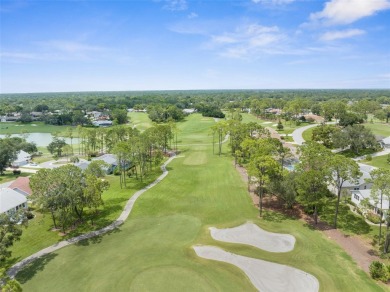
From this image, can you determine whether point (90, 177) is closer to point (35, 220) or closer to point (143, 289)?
point (35, 220)

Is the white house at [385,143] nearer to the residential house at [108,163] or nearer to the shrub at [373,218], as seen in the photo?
the shrub at [373,218]

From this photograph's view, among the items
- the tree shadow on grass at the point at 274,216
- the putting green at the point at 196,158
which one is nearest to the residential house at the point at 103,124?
the putting green at the point at 196,158

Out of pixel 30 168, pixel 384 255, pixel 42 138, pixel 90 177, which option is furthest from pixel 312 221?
pixel 42 138

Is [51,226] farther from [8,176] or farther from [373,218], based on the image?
[373,218]

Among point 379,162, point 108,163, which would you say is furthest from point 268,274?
point 379,162

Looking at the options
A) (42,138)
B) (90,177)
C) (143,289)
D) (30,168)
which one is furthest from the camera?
(42,138)

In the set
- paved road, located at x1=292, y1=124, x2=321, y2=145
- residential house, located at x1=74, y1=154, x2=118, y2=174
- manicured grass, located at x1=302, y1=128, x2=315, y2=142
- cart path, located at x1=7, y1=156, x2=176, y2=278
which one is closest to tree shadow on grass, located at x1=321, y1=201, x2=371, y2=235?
cart path, located at x1=7, y1=156, x2=176, y2=278
